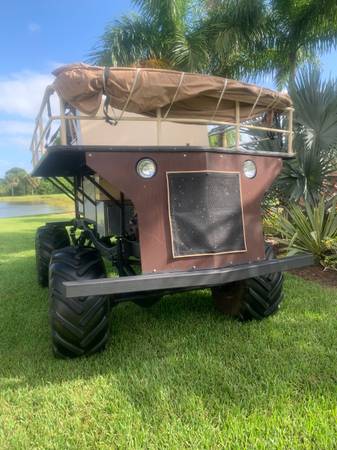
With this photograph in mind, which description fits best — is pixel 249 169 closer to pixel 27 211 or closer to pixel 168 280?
pixel 168 280

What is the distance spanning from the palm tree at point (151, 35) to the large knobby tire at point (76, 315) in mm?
9623

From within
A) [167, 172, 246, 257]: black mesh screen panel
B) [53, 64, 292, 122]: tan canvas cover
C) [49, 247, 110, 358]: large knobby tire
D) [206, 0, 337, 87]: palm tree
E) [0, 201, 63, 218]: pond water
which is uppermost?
[206, 0, 337, 87]: palm tree

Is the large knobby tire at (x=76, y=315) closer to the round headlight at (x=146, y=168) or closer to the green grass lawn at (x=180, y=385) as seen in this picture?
the green grass lawn at (x=180, y=385)

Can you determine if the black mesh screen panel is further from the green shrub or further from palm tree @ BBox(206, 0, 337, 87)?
palm tree @ BBox(206, 0, 337, 87)

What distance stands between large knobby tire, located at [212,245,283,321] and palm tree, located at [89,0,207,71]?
9157 mm

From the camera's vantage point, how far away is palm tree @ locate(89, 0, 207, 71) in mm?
11344

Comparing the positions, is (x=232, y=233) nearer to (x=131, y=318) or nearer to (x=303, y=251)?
(x=131, y=318)

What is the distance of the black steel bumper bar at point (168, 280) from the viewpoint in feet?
8.34

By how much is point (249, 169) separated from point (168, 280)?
1.28 m

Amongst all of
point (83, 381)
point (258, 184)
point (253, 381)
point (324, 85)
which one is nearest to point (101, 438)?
point (83, 381)

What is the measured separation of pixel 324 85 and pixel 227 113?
3580mm

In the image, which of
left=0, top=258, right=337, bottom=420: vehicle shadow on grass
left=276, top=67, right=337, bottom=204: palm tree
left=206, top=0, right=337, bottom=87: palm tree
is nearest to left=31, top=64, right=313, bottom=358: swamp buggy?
left=0, top=258, right=337, bottom=420: vehicle shadow on grass

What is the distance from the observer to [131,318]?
4027mm

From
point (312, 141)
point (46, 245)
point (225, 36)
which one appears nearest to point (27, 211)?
point (225, 36)
